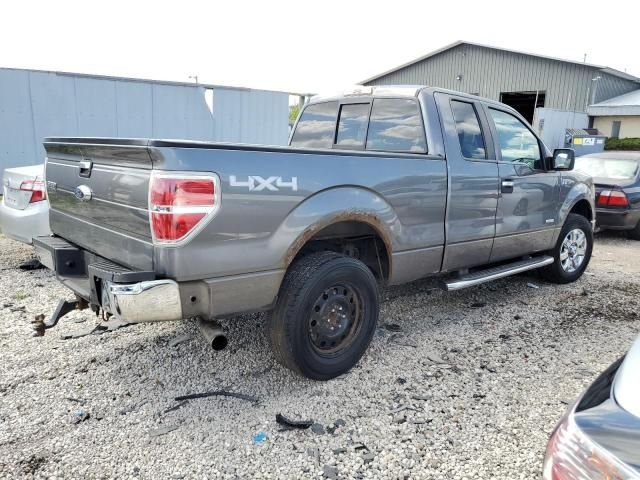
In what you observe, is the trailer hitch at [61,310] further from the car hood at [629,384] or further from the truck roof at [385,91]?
the car hood at [629,384]

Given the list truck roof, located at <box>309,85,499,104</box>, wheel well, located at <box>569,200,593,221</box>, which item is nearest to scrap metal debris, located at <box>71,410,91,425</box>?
truck roof, located at <box>309,85,499,104</box>

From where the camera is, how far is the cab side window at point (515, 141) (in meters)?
4.76

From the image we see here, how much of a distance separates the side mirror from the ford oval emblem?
446cm

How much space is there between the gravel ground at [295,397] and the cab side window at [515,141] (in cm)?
152

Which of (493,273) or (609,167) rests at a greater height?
(609,167)

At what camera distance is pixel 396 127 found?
13.8 ft

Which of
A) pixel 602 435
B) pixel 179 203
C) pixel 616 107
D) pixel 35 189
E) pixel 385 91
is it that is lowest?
pixel 602 435

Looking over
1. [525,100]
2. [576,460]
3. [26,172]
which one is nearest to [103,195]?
[576,460]

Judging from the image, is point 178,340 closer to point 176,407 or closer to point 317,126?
point 176,407

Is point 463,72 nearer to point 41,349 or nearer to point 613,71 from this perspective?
point 613,71

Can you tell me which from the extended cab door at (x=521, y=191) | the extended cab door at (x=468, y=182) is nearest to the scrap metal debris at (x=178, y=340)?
the extended cab door at (x=468, y=182)

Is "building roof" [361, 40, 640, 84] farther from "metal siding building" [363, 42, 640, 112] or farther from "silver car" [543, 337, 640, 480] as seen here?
"silver car" [543, 337, 640, 480]

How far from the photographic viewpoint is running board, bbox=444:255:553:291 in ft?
13.7

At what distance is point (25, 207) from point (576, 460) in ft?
17.6
